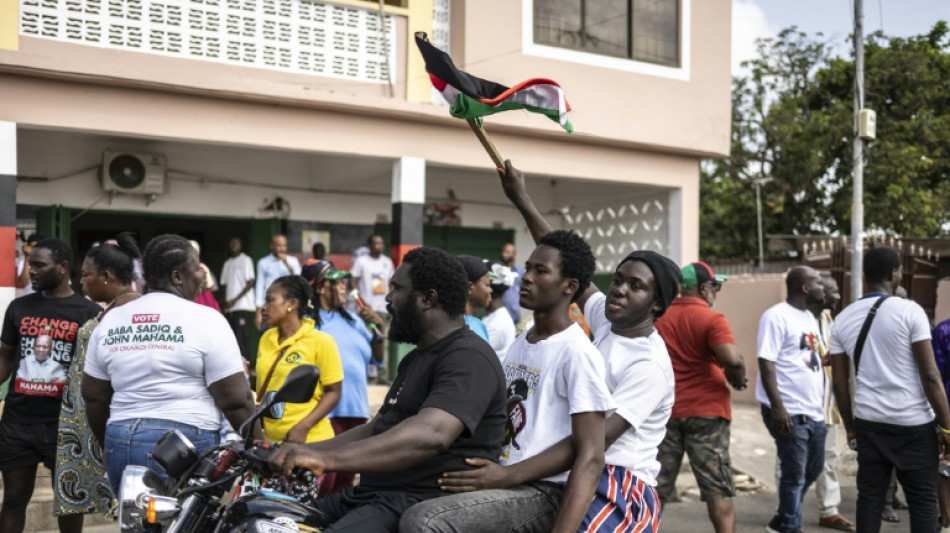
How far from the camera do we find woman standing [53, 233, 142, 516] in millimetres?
4594

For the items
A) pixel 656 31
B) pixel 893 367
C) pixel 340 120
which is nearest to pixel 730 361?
pixel 893 367

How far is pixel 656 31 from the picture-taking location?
11.2 metres

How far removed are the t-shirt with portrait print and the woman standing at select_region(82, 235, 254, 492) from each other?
3.50 ft

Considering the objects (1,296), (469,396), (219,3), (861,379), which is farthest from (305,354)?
(219,3)

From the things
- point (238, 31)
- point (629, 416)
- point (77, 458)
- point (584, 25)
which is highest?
point (584, 25)

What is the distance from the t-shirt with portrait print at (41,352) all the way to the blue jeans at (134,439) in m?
1.17

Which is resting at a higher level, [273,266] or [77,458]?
[273,266]

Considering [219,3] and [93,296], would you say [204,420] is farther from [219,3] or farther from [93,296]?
[219,3]

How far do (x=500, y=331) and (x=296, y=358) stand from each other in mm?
1961

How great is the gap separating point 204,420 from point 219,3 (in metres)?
5.95

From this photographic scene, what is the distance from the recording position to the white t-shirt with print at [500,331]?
6414mm

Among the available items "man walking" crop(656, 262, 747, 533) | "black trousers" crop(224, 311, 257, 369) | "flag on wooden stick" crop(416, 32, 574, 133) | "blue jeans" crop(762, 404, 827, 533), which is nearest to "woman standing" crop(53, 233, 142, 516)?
"flag on wooden stick" crop(416, 32, 574, 133)

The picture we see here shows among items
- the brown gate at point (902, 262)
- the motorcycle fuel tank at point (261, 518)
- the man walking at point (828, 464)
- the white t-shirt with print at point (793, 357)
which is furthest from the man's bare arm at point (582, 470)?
the brown gate at point (902, 262)

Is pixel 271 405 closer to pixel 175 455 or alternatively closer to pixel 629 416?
pixel 175 455
